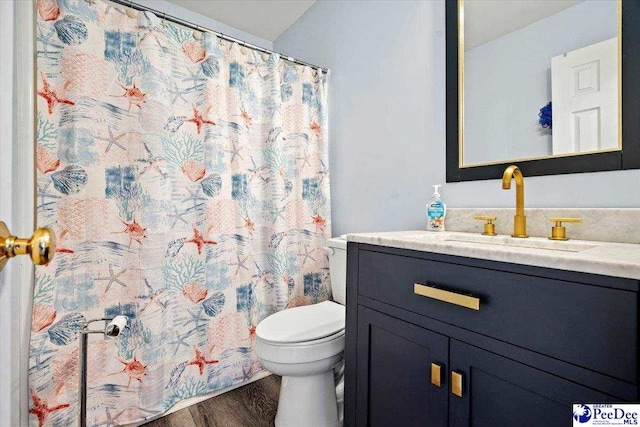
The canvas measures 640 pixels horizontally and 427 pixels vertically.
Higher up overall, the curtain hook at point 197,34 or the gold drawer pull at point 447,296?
the curtain hook at point 197,34

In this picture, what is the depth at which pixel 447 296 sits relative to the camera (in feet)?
2.78

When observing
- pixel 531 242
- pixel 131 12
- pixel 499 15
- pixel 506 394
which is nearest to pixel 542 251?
pixel 531 242

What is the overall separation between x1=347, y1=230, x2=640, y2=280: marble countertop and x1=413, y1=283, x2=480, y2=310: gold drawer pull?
0.35 feet

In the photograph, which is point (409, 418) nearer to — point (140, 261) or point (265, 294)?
point (265, 294)

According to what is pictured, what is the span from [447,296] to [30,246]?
860 mm

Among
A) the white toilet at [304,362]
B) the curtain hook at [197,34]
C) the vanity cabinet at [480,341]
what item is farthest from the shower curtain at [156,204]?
the vanity cabinet at [480,341]

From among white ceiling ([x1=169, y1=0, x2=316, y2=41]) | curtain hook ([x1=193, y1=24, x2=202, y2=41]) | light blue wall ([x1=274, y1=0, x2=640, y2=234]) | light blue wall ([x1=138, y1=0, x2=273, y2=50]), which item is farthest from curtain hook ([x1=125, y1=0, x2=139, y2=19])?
light blue wall ([x1=274, y1=0, x2=640, y2=234])

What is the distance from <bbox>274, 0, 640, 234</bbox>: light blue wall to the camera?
1.27 meters

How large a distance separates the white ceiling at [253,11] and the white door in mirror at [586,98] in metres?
1.80

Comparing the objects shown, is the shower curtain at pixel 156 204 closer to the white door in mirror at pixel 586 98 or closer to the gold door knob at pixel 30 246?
the gold door knob at pixel 30 246

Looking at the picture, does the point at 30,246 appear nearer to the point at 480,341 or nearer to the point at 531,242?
the point at 480,341

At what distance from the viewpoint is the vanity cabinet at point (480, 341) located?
62cm

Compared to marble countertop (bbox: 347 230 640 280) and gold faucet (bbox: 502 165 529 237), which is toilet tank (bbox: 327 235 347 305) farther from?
gold faucet (bbox: 502 165 529 237)

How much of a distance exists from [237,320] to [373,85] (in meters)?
1.55
